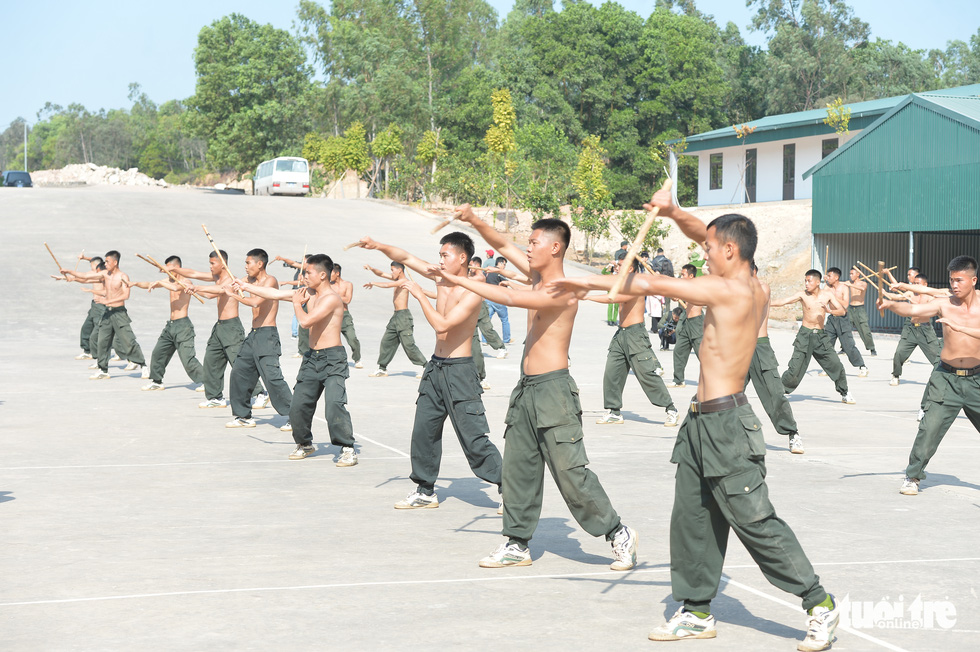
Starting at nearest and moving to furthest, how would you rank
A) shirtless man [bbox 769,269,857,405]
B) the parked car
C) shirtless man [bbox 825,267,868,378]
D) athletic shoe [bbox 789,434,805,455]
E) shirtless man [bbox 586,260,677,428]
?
athletic shoe [bbox 789,434,805,455]
shirtless man [bbox 586,260,677,428]
shirtless man [bbox 769,269,857,405]
shirtless man [bbox 825,267,868,378]
the parked car

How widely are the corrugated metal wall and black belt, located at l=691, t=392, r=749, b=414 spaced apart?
23.4 metres

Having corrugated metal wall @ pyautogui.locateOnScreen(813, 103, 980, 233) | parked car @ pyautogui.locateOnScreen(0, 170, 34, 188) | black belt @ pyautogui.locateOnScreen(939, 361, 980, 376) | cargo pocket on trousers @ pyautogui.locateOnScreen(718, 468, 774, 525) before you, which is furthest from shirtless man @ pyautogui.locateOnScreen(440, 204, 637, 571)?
parked car @ pyautogui.locateOnScreen(0, 170, 34, 188)

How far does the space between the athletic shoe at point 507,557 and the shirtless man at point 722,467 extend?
1.33m

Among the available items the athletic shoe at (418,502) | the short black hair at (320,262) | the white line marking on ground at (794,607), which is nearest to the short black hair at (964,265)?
the white line marking on ground at (794,607)

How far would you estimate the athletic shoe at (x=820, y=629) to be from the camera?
4.56 meters

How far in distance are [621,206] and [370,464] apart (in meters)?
49.1

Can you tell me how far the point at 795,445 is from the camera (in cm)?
1022

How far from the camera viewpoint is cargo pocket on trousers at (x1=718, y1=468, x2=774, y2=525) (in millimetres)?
4699

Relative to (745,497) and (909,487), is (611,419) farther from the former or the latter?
(745,497)

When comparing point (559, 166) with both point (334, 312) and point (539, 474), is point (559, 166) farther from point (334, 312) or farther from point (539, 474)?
point (539, 474)

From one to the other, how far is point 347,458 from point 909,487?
4.92m

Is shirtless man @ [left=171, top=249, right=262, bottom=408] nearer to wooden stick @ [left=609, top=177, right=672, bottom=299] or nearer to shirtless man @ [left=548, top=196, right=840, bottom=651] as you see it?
shirtless man @ [left=548, top=196, right=840, bottom=651]

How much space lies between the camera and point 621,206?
57250mm

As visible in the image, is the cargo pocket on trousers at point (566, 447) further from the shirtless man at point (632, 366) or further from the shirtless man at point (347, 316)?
the shirtless man at point (347, 316)
